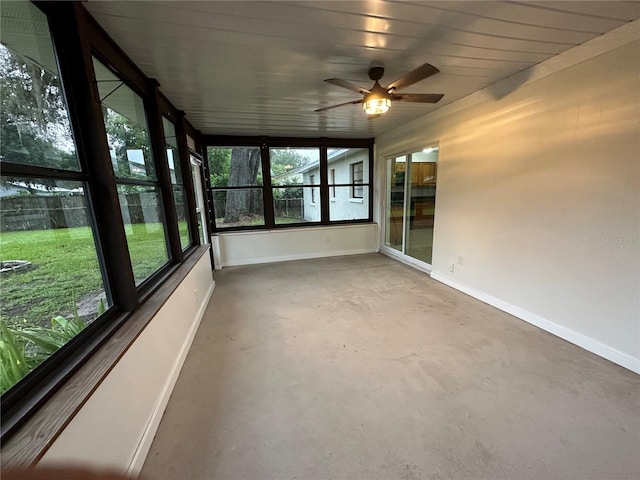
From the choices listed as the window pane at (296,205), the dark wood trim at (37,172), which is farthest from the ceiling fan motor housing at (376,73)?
the window pane at (296,205)

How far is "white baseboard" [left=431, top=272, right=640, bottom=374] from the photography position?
1920 mm

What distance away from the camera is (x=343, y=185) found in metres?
5.47

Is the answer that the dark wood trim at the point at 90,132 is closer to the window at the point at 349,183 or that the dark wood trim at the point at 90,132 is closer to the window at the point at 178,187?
the window at the point at 178,187

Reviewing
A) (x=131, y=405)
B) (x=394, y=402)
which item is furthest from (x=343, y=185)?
(x=131, y=405)

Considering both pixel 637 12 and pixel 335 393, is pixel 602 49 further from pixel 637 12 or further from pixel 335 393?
pixel 335 393

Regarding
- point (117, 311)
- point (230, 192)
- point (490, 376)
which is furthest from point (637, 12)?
point (230, 192)

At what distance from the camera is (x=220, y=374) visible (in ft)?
6.56

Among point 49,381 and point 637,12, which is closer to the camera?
point 49,381

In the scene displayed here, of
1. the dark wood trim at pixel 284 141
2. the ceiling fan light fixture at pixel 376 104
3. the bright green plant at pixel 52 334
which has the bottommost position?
the bright green plant at pixel 52 334

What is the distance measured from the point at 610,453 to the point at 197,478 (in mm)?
2093

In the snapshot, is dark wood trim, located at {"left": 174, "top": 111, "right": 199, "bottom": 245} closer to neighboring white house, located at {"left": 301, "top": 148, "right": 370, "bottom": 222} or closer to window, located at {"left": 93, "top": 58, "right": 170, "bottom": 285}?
window, located at {"left": 93, "top": 58, "right": 170, "bottom": 285}

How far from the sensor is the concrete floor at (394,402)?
131 centimetres

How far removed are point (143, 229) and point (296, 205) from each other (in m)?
3.39

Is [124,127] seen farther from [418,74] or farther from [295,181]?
[295,181]
